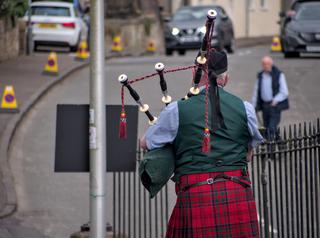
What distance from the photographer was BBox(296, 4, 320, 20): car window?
2780cm

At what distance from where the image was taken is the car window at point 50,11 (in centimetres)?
3256

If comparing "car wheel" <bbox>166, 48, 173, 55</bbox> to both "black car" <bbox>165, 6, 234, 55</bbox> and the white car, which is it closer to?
"black car" <bbox>165, 6, 234, 55</bbox>

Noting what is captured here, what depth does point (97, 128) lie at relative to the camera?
287 inches

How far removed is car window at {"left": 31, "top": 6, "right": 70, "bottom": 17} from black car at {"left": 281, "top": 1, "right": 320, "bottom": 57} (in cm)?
775

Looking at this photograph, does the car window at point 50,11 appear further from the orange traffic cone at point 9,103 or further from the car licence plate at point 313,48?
the orange traffic cone at point 9,103

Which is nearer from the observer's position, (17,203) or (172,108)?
(172,108)

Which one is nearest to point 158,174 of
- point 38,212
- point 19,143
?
point 38,212

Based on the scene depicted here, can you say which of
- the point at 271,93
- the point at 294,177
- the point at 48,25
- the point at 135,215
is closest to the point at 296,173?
the point at 294,177

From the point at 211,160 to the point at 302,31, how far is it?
21.1m

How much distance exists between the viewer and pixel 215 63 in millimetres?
6395

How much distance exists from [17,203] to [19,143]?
11.1 ft

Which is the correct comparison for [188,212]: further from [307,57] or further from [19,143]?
[307,57]

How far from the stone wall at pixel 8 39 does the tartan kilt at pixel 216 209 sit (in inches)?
738

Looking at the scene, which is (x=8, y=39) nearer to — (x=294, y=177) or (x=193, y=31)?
(x=193, y=31)
